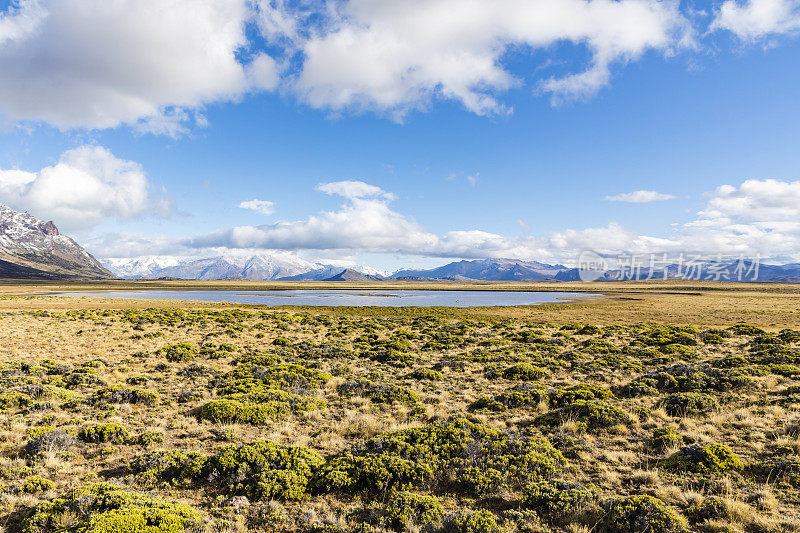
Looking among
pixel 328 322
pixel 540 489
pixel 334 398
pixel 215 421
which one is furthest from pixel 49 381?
pixel 328 322

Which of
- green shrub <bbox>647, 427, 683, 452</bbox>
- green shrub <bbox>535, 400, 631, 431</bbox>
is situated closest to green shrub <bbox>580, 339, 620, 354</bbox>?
green shrub <bbox>535, 400, 631, 431</bbox>

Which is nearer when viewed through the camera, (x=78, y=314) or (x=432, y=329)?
(x=432, y=329)

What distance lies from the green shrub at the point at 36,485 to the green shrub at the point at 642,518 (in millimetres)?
12752

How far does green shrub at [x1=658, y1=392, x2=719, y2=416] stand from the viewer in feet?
47.0

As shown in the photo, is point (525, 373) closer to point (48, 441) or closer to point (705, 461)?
point (705, 461)

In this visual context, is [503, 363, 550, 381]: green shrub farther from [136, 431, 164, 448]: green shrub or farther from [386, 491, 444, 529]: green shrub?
[136, 431, 164, 448]: green shrub

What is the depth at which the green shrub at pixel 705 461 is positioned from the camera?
9.62 m

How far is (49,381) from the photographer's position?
17812 mm

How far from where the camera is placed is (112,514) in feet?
23.2

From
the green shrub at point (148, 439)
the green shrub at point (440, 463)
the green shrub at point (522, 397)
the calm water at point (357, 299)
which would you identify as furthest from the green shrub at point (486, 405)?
the calm water at point (357, 299)

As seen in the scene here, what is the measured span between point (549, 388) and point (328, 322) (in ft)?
113

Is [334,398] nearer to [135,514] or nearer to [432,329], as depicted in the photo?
[135,514]

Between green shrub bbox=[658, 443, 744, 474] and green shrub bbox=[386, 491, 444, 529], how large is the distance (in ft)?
22.2

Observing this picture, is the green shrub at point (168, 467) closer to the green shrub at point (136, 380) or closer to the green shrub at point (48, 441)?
the green shrub at point (48, 441)
